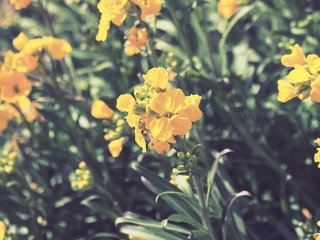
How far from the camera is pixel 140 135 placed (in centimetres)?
145

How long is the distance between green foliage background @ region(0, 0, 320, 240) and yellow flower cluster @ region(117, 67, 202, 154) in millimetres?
682

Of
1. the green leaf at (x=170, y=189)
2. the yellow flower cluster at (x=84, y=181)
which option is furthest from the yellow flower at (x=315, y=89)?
the yellow flower cluster at (x=84, y=181)

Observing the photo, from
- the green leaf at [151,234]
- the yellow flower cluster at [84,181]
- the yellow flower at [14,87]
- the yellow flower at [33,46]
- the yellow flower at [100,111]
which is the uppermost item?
the yellow flower at [33,46]

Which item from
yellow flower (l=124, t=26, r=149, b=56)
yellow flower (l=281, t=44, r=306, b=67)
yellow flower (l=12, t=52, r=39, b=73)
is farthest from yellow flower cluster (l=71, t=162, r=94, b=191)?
yellow flower (l=281, t=44, r=306, b=67)

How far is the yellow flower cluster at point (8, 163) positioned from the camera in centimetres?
228

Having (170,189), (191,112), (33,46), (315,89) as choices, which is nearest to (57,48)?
(33,46)

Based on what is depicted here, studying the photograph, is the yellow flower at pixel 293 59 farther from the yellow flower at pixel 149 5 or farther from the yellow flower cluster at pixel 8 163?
the yellow flower cluster at pixel 8 163

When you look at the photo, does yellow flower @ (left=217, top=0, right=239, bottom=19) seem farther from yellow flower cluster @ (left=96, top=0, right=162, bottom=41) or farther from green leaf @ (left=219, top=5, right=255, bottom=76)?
yellow flower cluster @ (left=96, top=0, right=162, bottom=41)

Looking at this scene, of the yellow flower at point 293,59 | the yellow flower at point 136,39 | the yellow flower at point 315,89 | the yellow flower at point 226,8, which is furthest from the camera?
the yellow flower at point 226,8

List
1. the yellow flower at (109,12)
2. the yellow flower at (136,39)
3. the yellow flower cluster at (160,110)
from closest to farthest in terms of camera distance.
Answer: the yellow flower cluster at (160,110), the yellow flower at (109,12), the yellow flower at (136,39)

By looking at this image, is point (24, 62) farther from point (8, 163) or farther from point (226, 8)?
point (226, 8)

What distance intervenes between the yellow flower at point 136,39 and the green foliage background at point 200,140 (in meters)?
0.18

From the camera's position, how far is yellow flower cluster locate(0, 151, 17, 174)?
2.28m

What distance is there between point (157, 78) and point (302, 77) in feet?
1.75
